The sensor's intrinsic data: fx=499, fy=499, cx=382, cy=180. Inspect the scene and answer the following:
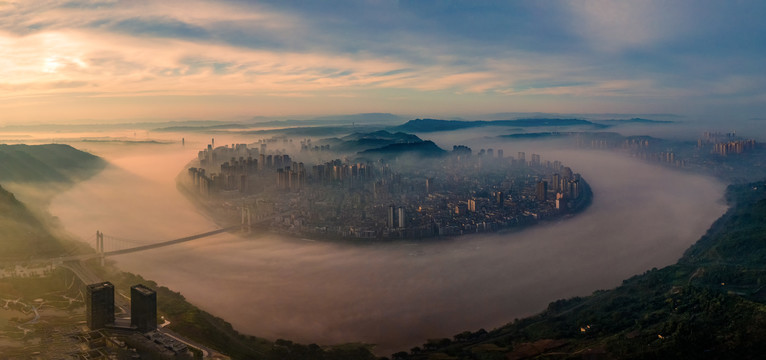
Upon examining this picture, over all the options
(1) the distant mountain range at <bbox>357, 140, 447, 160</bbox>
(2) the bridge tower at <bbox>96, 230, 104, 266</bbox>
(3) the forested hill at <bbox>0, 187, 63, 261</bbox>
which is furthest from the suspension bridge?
(1) the distant mountain range at <bbox>357, 140, 447, 160</bbox>

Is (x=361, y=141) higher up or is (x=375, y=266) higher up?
(x=361, y=141)

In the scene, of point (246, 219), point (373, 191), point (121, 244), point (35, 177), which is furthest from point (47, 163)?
point (373, 191)

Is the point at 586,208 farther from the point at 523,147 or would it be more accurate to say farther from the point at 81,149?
the point at 81,149

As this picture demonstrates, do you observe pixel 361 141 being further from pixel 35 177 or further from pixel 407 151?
pixel 35 177

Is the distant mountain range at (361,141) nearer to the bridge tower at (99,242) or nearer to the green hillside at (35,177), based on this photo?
the green hillside at (35,177)

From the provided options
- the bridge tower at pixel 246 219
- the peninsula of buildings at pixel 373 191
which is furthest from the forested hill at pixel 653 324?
the bridge tower at pixel 246 219

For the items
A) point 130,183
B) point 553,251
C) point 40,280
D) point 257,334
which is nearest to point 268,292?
point 257,334

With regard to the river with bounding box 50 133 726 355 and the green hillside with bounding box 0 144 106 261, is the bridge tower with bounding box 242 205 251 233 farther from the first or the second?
the green hillside with bounding box 0 144 106 261
